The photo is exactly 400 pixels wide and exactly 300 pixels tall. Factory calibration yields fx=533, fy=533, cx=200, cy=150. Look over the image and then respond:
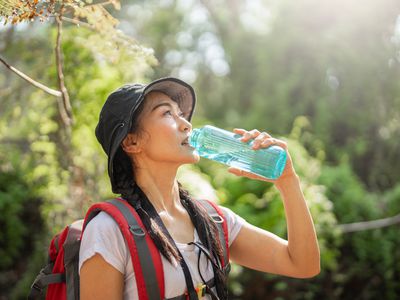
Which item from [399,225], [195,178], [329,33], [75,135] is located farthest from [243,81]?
[75,135]

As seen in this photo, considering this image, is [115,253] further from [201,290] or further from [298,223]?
[298,223]

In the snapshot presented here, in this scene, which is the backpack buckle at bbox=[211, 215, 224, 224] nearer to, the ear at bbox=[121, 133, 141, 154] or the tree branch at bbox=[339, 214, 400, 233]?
the ear at bbox=[121, 133, 141, 154]

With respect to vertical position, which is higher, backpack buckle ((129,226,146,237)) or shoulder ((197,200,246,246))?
backpack buckle ((129,226,146,237))

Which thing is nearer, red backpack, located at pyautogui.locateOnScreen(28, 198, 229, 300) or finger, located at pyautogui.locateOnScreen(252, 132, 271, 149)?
red backpack, located at pyautogui.locateOnScreen(28, 198, 229, 300)

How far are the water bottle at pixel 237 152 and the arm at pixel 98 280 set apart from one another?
1.90 ft

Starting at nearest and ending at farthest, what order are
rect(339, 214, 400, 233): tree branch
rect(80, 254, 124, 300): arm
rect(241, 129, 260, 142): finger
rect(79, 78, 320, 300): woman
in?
rect(80, 254, 124, 300): arm < rect(79, 78, 320, 300): woman < rect(241, 129, 260, 142): finger < rect(339, 214, 400, 233): tree branch

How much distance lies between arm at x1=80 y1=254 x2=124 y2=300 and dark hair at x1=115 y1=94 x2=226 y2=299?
19cm

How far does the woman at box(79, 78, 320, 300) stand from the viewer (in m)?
1.88

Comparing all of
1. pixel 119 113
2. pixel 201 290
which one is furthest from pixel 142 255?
pixel 119 113

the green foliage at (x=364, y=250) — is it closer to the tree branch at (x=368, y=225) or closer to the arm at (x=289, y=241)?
the tree branch at (x=368, y=225)

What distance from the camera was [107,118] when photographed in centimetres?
200

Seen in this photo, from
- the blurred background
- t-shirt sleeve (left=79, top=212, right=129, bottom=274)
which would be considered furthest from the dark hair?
the blurred background

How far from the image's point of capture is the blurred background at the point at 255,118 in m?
4.08

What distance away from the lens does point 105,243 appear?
69.4 inches
